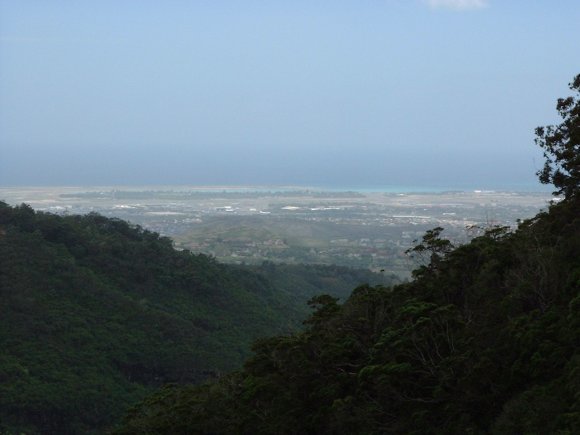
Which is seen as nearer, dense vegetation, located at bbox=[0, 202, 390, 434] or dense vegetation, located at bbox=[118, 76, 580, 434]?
dense vegetation, located at bbox=[118, 76, 580, 434]

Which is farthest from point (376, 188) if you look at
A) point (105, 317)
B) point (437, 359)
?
point (437, 359)

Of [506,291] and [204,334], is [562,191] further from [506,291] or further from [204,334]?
[204,334]

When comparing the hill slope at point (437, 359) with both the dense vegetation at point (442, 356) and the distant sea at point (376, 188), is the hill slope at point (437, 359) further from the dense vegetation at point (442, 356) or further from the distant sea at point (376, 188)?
the distant sea at point (376, 188)

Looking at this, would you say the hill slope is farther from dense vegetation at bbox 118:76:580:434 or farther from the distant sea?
the distant sea

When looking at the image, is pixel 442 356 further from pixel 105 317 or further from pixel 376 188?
pixel 376 188

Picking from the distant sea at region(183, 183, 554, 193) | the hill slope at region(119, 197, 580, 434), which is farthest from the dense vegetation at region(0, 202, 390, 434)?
the distant sea at region(183, 183, 554, 193)

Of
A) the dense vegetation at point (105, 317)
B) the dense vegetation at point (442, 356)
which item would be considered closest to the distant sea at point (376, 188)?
the dense vegetation at point (105, 317)
